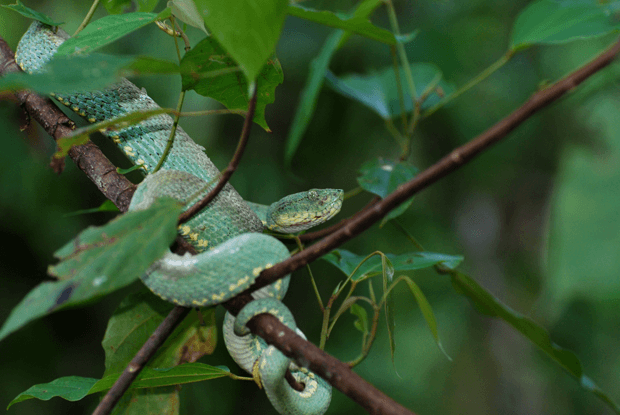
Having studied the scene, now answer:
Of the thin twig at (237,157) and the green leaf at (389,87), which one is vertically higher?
the thin twig at (237,157)

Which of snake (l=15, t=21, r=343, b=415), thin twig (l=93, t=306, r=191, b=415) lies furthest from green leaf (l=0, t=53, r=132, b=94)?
Result: thin twig (l=93, t=306, r=191, b=415)

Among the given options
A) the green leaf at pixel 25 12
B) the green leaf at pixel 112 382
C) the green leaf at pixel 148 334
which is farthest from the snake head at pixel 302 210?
the green leaf at pixel 25 12

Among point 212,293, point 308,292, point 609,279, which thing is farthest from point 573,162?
point 212,293

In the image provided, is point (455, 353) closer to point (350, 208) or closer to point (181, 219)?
point (350, 208)

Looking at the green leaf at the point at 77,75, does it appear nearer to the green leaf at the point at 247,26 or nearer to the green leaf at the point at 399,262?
the green leaf at the point at 247,26

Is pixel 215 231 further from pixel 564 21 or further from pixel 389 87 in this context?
pixel 389 87

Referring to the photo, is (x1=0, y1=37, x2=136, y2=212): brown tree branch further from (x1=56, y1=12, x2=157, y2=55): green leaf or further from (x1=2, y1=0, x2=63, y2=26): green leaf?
(x1=56, y1=12, x2=157, y2=55): green leaf
